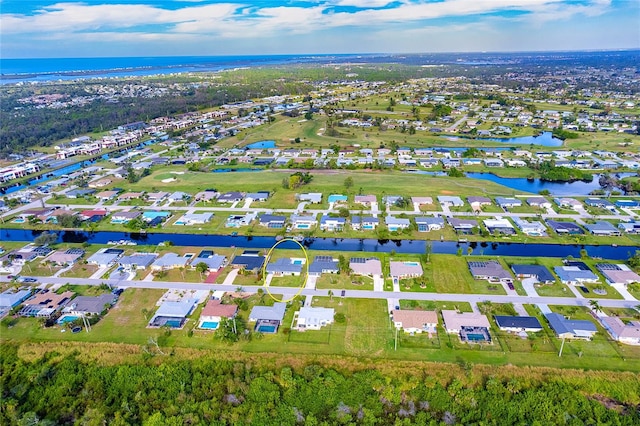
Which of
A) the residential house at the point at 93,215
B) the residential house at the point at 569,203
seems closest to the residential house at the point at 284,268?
the residential house at the point at 93,215

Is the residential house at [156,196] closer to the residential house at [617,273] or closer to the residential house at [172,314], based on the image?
the residential house at [172,314]

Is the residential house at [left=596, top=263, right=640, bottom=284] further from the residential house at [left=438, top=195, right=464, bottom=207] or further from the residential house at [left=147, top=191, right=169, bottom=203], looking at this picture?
the residential house at [left=147, top=191, right=169, bottom=203]

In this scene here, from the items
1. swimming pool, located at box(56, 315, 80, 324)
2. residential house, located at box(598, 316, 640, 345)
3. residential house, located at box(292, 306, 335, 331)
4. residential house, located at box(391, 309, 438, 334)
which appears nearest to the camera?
residential house, located at box(598, 316, 640, 345)

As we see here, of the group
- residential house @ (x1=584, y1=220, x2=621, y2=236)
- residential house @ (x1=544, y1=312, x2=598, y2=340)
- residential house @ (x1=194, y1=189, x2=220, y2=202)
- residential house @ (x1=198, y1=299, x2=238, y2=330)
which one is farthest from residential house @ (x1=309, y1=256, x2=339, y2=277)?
residential house @ (x1=584, y1=220, x2=621, y2=236)

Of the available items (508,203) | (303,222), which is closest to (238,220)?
(303,222)

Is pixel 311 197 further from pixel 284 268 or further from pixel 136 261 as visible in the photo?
pixel 136 261

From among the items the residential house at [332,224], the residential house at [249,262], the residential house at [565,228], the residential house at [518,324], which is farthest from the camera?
the residential house at [332,224]

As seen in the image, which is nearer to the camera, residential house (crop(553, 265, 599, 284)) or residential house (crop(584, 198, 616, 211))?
residential house (crop(553, 265, 599, 284))

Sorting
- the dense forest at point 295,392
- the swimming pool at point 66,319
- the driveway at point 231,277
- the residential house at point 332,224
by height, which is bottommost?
the dense forest at point 295,392
